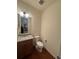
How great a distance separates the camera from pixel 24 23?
4113mm

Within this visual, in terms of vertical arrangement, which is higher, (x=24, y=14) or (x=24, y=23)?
(x=24, y=14)

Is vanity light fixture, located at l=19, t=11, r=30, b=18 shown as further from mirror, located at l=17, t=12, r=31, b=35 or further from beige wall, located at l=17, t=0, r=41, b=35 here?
beige wall, located at l=17, t=0, r=41, b=35

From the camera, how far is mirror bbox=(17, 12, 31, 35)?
380 cm

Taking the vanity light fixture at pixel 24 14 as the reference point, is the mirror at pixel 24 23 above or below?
below

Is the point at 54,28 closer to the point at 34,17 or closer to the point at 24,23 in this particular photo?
the point at 24,23

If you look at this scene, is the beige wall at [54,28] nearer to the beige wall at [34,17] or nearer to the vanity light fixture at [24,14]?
the beige wall at [34,17]

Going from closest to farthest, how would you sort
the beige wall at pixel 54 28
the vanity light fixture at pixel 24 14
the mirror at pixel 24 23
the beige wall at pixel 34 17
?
the beige wall at pixel 54 28
the mirror at pixel 24 23
the vanity light fixture at pixel 24 14
the beige wall at pixel 34 17

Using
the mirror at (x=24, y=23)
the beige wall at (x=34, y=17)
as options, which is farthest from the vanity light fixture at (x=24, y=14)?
the beige wall at (x=34, y=17)

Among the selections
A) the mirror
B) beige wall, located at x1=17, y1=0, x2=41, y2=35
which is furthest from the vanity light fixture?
beige wall, located at x1=17, y1=0, x2=41, y2=35

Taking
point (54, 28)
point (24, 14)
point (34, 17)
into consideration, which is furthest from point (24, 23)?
point (54, 28)

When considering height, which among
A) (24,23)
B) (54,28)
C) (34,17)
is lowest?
(54,28)

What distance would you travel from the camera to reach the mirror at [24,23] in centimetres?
380
